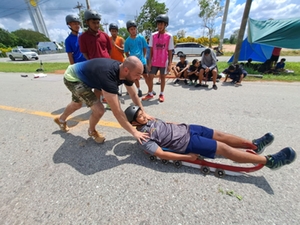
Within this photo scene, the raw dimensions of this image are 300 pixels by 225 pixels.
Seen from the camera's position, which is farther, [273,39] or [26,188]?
[273,39]

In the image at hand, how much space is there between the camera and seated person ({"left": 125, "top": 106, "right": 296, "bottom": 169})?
1.71 m

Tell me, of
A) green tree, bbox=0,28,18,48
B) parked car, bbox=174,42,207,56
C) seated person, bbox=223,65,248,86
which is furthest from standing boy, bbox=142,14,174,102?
green tree, bbox=0,28,18,48

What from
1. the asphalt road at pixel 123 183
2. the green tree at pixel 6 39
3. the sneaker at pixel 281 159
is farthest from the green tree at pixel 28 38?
the sneaker at pixel 281 159

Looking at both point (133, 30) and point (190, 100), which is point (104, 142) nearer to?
point (190, 100)

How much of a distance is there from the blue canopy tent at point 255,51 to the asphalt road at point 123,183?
8.28 metres

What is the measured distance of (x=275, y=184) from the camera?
1649 millimetres

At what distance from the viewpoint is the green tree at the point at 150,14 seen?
1355 inches

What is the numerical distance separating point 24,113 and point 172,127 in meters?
3.63

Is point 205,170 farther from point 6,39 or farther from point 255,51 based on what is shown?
point 6,39

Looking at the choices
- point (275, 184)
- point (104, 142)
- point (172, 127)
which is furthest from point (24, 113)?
point (275, 184)

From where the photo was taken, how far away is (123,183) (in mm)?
1719

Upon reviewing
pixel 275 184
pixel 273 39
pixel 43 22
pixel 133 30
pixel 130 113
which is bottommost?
pixel 275 184

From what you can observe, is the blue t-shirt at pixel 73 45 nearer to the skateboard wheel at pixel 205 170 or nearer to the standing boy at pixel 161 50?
the standing boy at pixel 161 50

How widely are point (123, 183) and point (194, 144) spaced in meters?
0.93
